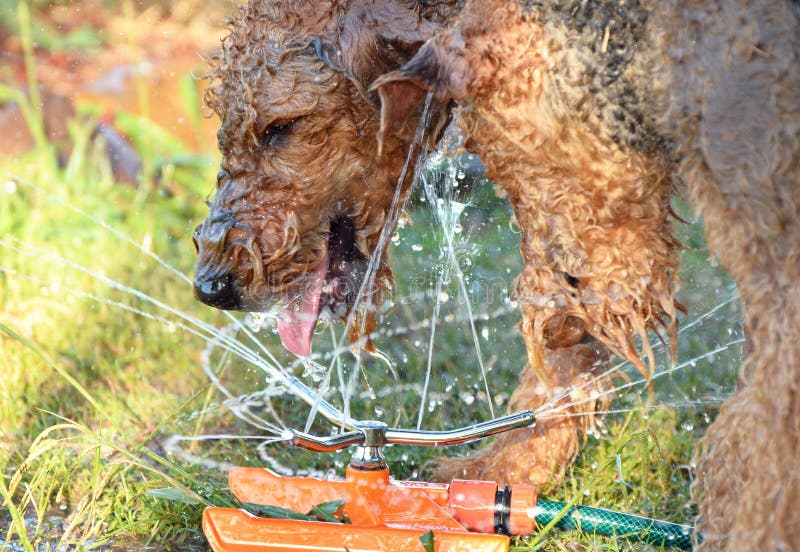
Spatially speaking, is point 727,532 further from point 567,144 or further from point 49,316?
point 49,316

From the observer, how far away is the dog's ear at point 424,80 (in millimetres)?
1835

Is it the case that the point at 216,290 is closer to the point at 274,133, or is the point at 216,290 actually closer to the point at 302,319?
the point at 302,319

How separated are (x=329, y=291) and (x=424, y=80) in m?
0.78

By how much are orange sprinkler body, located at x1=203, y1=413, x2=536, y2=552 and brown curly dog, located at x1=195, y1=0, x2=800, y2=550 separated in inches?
14.4

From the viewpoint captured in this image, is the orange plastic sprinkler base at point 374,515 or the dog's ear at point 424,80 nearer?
the dog's ear at point 424,80

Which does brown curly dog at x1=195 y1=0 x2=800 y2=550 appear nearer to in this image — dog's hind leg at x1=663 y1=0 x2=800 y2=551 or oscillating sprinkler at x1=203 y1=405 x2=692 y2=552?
dog's hind leg at x1=663 y1=0 x2=800 y2=551

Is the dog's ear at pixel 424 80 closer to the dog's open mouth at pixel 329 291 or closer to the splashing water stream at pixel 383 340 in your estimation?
the splashing water stream at pixel 383 340

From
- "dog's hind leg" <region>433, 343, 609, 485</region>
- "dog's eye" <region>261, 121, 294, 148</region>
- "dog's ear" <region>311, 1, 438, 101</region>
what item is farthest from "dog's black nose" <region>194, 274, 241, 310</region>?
"dog's hind leg" <region>433, 343, 609, 485</region>

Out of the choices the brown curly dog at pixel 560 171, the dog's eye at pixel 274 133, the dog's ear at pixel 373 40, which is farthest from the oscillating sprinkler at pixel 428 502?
the dog's ear at pixel 373 40

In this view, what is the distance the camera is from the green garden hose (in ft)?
7.04

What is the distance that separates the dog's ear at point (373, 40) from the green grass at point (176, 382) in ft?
2.41

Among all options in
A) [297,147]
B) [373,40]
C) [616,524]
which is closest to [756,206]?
Result: [616,524]

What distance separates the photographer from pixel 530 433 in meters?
2.59

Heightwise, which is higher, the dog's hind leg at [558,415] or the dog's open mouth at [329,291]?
the dog's open mouth at [329,291]
